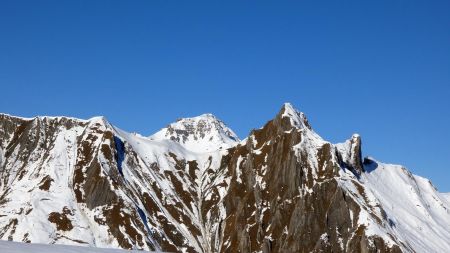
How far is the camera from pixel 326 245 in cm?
19950

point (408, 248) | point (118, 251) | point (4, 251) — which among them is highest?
point (408, 248)

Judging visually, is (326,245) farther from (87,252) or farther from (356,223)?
(87,252)

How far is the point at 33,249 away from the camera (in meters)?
21.6

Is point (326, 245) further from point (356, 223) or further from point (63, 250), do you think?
point (63, 250)

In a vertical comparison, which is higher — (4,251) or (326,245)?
(326,245)

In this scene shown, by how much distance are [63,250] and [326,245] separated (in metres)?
187

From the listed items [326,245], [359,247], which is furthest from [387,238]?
[326,245]

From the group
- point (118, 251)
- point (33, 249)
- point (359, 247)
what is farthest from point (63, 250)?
point (359, 247)

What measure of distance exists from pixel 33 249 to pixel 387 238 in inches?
7161

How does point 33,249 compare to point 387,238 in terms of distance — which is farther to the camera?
point 387,238

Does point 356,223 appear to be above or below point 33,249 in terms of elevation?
above

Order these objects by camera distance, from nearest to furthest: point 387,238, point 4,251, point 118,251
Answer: point 4,251 < point 118,251 < point 387,238

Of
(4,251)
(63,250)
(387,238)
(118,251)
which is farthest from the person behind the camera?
(387,238)

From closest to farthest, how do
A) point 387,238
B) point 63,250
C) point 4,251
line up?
point 4,251 → point 63,250 → point 387,238
